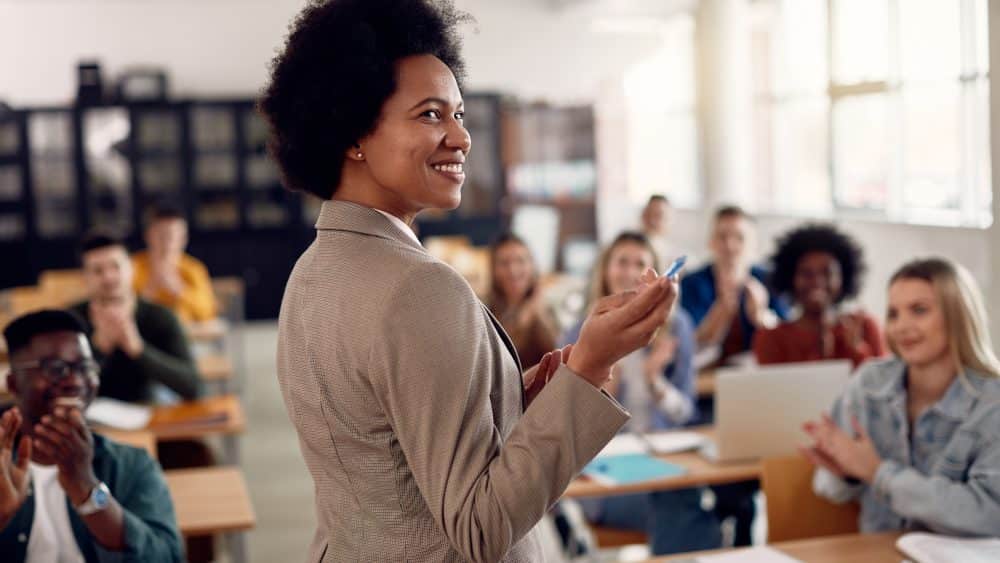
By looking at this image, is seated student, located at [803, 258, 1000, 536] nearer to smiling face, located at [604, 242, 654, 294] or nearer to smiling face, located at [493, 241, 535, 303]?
smiling face, located at [604, 242, 654, 294]

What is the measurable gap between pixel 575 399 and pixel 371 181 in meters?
0.36

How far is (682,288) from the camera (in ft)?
17.6

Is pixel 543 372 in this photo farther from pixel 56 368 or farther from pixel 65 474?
pixel 56 368

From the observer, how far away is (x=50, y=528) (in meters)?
2.23

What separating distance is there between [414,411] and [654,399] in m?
2.80

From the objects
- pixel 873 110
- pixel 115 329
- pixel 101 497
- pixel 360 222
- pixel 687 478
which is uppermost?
pixel 873 110

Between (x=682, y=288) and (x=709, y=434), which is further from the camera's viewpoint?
(x=682, y=288)

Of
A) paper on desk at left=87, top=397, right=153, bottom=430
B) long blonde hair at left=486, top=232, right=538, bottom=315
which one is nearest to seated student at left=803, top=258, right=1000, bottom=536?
long blonde hair at left=486, top=232, right=538, bottom=315

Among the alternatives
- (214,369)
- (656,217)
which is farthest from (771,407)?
(656,217)

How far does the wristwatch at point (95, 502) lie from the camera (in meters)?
2.09

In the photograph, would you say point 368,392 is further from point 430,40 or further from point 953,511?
point 953,511

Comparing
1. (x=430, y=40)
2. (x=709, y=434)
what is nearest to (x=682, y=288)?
(x=709, y=434)

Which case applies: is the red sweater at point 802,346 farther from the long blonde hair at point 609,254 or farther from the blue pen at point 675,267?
the blue pen at point 675,267

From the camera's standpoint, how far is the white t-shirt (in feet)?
7.25
